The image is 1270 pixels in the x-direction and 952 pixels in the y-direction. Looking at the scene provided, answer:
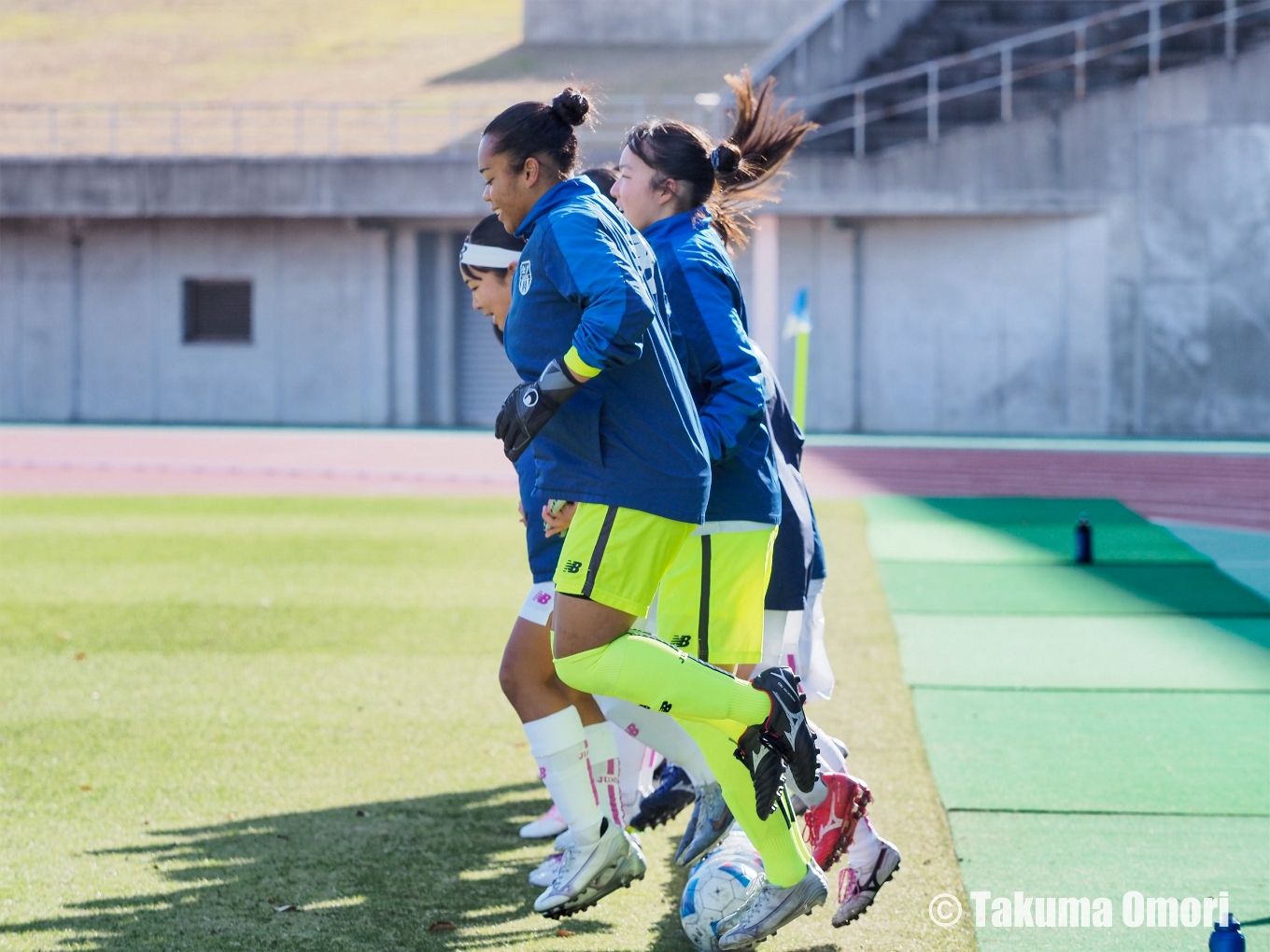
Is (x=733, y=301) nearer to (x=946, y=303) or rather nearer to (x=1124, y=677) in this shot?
(x=1124, y=677)

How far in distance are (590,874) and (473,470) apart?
15.5m

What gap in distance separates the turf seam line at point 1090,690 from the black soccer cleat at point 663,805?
2.44m

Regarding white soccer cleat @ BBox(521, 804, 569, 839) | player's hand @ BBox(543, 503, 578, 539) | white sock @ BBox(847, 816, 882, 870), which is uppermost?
player's hand @ BBox(543, 503, 578, 539)

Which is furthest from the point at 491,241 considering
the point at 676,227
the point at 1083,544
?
the point at 1083,544

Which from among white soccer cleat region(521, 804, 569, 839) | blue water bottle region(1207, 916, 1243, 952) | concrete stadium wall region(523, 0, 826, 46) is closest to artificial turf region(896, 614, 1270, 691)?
white soccer cleat region(521, 804, 569, 839)

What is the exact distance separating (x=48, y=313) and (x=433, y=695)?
26.3 meters

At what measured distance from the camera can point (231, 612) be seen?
9.09m

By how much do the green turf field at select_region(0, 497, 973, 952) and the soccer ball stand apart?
0.12m

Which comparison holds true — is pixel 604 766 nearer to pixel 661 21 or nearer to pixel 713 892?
pixel 713 892

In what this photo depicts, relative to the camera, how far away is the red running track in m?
16.5

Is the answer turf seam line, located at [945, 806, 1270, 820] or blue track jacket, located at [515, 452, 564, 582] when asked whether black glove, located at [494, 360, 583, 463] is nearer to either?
blue track jacket, located at [515, 452, 564, 582]

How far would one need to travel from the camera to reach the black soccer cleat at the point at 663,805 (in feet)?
15.8

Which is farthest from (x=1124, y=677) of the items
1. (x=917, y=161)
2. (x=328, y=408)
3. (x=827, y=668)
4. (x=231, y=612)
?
(x=328, y=408)

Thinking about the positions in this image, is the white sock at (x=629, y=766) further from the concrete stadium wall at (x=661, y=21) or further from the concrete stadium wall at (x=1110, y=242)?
the concrete stadium wall at (x=661, y=21)
